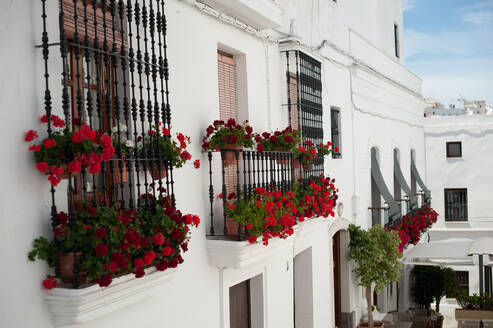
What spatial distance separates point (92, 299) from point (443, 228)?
21.7 metres

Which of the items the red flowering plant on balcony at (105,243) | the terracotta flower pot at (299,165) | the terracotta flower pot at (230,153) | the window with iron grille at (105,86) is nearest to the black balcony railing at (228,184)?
the terracotta flower pot at (230,153)

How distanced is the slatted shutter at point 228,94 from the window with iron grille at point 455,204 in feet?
60.8

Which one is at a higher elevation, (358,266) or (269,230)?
(269,230)

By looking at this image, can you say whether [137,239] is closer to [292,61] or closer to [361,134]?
[292,61]

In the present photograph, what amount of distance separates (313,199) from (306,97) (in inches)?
84.5

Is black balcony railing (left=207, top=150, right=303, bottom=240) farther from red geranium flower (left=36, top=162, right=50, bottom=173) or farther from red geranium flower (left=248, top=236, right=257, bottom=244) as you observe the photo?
red geranium flower (left=36, top=162, right=50, bottom=173)

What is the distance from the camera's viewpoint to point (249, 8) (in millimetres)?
6777

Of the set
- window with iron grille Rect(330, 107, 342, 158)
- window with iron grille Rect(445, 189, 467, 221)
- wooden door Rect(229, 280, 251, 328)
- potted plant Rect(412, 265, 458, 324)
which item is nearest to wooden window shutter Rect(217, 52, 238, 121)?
wooden door Rect(229, 280, 251, 328)

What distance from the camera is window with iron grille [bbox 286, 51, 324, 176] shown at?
865cm

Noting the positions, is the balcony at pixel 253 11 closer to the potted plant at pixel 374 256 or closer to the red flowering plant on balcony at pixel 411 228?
the potted plant at pixel 374 256

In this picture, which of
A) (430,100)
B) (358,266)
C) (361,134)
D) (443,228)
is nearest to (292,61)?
(361,134)

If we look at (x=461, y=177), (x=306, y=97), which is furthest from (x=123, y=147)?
(x=461, y=177)

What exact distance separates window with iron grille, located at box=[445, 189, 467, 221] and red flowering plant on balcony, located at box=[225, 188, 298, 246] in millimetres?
18770

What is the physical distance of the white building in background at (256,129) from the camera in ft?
12.2
